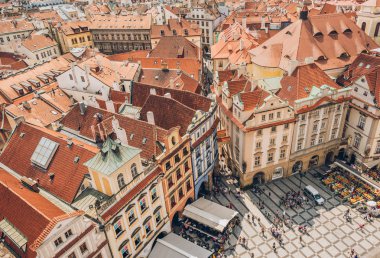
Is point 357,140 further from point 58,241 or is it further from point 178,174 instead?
point 58,241

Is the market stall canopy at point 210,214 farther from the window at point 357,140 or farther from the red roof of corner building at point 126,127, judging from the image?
the window at point 357,140

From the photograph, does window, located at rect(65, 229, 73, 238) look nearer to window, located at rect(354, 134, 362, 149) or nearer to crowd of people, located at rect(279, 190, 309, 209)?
crowd of people, located at rect(279, 190, 309, 209)

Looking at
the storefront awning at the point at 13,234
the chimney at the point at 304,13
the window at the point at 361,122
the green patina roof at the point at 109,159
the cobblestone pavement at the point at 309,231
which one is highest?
the chimney at the point at 304,13

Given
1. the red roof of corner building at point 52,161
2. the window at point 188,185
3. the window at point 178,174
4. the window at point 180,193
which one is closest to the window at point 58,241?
the red roof of corner building at point 52,161

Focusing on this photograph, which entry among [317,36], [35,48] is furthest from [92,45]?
[317,36]

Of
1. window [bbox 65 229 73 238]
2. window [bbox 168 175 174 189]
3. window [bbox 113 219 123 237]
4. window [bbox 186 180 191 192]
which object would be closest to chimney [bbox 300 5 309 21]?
window [bbox 186 180 191 192]

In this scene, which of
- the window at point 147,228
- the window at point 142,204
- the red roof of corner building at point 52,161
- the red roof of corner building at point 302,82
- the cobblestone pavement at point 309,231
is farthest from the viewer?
the red roof of corner building at point 302,82

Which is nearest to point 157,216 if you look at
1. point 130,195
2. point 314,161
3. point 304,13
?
point 130,195
